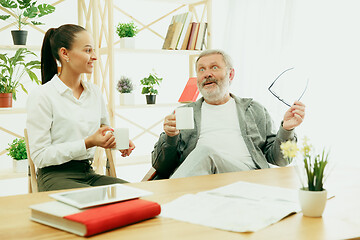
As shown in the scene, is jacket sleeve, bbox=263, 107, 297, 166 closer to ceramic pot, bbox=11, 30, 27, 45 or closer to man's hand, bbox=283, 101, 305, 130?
man's hand, bbox=283, 101, 305, 130

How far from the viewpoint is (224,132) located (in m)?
2.49

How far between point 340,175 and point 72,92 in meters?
1.33

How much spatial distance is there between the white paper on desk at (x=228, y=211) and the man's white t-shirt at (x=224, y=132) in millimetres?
989

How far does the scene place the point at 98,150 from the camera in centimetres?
345

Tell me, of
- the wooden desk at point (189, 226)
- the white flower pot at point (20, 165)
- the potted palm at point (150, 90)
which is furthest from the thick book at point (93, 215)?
the potted palm at point (150, 90)

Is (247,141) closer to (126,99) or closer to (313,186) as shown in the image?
(313,186)

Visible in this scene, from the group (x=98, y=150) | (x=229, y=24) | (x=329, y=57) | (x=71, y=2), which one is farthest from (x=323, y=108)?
(x=71, y=2)

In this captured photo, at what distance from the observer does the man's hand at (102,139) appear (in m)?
1.97

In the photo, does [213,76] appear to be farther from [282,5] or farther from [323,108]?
[282,5]

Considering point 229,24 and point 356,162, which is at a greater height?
point 229,24

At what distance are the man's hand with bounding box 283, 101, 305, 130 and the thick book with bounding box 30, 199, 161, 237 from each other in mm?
1140

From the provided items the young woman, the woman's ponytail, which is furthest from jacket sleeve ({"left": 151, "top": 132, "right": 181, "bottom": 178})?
the woman's ponytail

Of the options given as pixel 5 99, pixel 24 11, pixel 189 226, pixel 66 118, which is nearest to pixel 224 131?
pixel 66 118

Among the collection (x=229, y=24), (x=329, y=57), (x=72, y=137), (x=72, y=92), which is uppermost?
(x=229, y=24)
